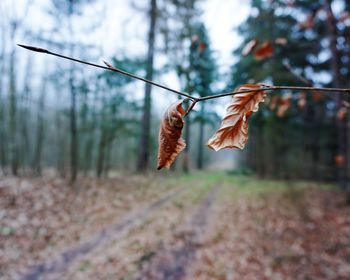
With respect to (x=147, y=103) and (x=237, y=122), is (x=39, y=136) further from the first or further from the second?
(x=237, y=122)

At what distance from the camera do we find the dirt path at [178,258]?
507 centimetres

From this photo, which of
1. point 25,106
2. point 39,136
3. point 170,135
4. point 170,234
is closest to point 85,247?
point 170,234

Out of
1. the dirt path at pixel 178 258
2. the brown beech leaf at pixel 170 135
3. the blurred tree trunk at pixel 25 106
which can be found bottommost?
the dirt path at pixel 178 258

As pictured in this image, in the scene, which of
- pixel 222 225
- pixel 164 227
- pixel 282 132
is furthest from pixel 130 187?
pixel 282 132

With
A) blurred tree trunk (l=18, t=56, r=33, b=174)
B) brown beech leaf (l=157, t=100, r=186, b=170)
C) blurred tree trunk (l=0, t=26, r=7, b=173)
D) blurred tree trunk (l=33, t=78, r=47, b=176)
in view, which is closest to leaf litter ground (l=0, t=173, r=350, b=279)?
blurred tree trunk (l=33, t=78, r=47, b=176)

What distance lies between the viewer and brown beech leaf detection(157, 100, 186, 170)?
2.00ft

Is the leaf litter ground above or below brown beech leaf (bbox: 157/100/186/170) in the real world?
below

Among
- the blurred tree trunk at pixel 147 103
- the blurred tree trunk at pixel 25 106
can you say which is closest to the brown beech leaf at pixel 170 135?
the blurred tree trunk at pixel 147 103

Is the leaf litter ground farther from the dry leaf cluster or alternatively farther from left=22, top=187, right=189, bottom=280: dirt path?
the dry leaf cluster

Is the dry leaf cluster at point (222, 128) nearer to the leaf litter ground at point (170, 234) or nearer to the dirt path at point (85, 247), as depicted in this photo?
the leaf litter ground at point (170, 234)

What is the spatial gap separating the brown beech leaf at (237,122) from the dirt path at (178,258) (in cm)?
517

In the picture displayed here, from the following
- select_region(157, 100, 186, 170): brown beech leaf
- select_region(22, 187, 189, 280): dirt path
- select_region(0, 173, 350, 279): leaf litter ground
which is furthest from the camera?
select_region(0, 173, 350, 279): leaf litter ground

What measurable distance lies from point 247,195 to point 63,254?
8803mm

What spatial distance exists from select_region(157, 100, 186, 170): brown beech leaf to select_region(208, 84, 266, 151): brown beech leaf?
85mm
